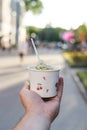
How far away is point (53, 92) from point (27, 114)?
33 centimetres

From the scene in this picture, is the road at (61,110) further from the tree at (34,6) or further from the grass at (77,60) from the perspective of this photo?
the tree at (34,6)

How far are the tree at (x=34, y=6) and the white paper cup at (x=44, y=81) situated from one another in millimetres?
61489

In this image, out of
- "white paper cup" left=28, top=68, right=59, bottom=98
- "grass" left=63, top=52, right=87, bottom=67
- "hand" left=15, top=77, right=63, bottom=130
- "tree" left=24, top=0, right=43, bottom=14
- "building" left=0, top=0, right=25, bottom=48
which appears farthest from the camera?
"tree" left=24, top=0, right=43, bottom=14

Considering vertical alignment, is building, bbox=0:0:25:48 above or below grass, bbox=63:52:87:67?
above

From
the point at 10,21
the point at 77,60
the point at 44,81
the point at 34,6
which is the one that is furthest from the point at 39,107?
the point at 34,6

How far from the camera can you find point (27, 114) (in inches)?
89.7

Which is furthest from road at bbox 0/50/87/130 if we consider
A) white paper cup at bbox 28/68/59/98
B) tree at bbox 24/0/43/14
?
tree at bbox 24/0/43/14

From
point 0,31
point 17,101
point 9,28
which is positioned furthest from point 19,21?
point 17,101

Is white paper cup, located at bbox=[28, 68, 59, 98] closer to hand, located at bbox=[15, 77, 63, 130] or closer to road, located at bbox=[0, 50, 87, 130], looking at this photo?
hand, located at bbox=[15, 77, 63, 130]

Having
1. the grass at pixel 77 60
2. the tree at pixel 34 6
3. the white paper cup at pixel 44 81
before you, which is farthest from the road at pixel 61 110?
the tree at pixel 34 6

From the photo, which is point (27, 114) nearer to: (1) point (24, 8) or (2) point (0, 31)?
(2) point (0, 31)

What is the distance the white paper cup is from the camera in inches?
98.4

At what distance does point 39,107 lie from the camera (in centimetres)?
236

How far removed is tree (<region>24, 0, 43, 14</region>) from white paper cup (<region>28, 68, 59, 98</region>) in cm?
6149
